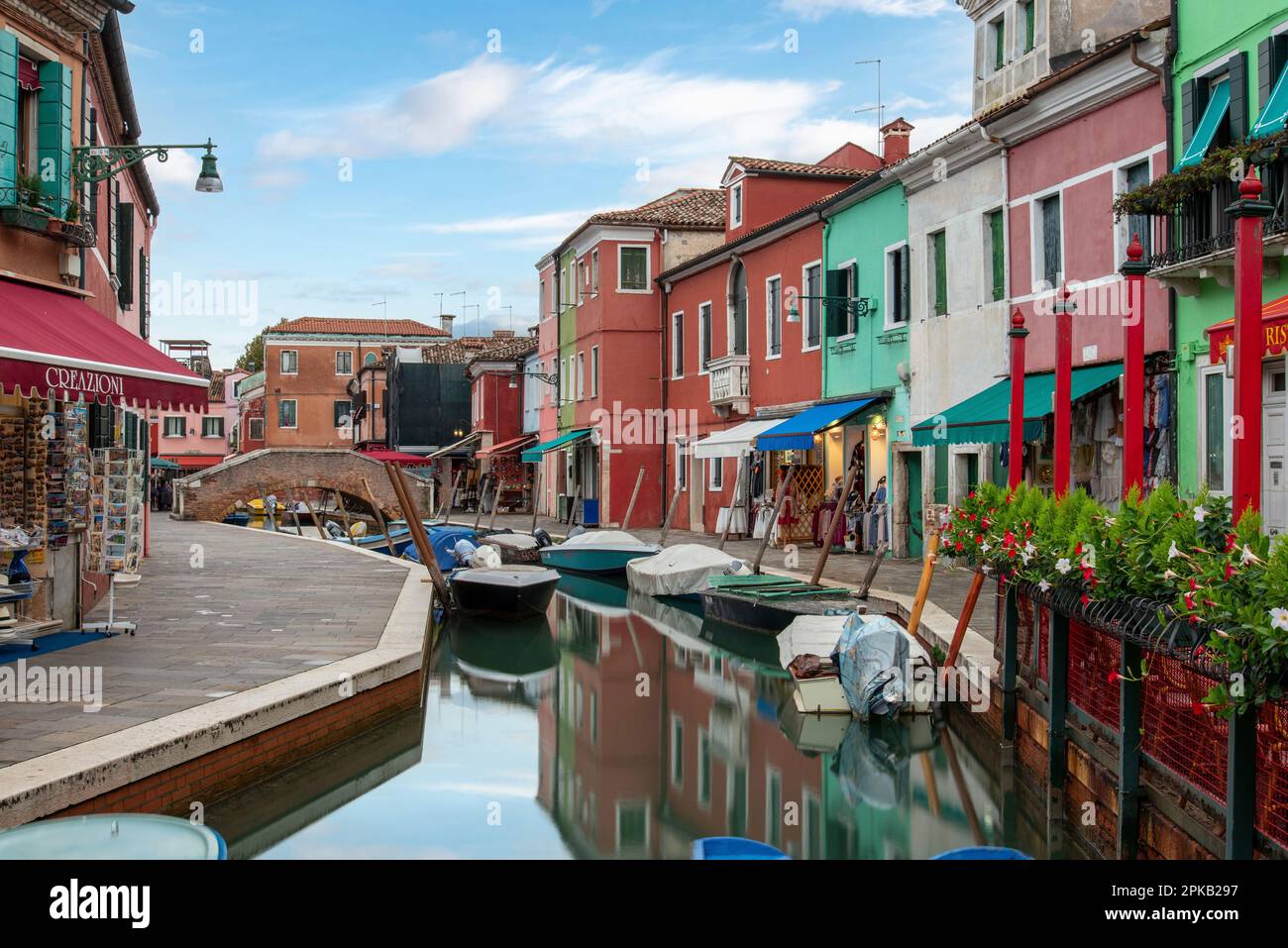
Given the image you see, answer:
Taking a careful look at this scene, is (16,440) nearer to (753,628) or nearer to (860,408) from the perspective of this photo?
(753,628)

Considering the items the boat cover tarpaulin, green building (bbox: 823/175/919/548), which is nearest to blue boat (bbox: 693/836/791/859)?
the boat cover tarpaulin

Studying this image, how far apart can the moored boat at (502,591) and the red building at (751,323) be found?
678 centimetres

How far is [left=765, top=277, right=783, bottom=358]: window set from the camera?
24.0m

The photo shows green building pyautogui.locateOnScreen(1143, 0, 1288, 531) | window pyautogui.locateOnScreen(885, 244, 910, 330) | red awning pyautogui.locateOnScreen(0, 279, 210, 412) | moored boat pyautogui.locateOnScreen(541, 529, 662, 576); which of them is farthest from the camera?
moored boat pyautogui.locateOnScreen(541, 529, 662, 576)

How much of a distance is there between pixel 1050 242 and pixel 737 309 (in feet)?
36.0

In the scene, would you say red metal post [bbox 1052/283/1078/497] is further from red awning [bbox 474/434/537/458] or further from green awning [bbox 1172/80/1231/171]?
red awning [bbox 474/434/537/458]

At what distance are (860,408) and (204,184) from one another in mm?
11200

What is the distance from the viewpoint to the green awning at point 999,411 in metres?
13.9

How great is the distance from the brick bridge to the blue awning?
1764 centimetres

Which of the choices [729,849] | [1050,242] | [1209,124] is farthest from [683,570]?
[729,849]

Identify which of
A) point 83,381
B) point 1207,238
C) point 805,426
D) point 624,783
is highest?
point 1207,238

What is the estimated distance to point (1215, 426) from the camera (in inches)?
483

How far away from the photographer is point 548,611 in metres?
18.5

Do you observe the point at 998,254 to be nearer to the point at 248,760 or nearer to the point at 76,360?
the point at 76,360
